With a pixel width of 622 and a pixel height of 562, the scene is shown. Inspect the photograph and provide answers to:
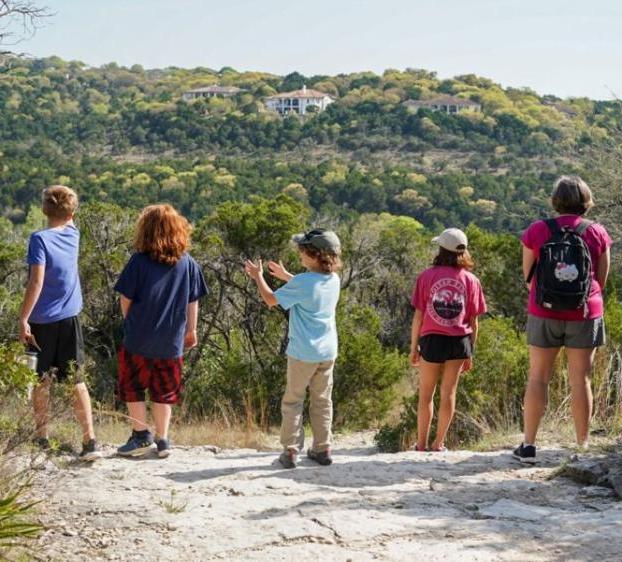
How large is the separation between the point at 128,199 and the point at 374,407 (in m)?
41.9

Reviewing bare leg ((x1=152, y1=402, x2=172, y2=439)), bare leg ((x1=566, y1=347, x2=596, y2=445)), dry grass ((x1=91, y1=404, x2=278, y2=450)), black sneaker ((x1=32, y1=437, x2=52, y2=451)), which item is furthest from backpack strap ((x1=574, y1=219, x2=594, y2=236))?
black sneaker ((x1=32, y1=437, x2=52, y2=451))

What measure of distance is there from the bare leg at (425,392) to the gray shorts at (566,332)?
2.42 ft

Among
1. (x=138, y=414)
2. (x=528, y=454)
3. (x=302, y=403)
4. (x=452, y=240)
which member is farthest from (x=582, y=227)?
(x=138, y=414)

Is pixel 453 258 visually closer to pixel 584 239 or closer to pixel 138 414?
pixel 584 239

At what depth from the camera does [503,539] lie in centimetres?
400

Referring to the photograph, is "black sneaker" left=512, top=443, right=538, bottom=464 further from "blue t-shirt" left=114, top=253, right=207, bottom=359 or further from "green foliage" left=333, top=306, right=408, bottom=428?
"green foliage" left=333, top=306, right=408, bottom=428

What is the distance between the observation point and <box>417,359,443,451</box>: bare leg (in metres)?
5.81

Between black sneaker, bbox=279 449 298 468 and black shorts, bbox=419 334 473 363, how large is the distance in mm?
1158

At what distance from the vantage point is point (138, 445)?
5.24 m

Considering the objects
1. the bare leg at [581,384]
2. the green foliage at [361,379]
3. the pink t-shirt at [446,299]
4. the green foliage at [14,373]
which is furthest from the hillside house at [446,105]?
the green foliage at [14,373]

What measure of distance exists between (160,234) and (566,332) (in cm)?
234

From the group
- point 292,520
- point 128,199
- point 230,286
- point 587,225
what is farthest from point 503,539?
→ point 128,199

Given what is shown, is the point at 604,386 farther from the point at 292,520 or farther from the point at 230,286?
the point at 230,286

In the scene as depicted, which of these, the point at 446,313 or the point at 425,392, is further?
the point at 425,392
